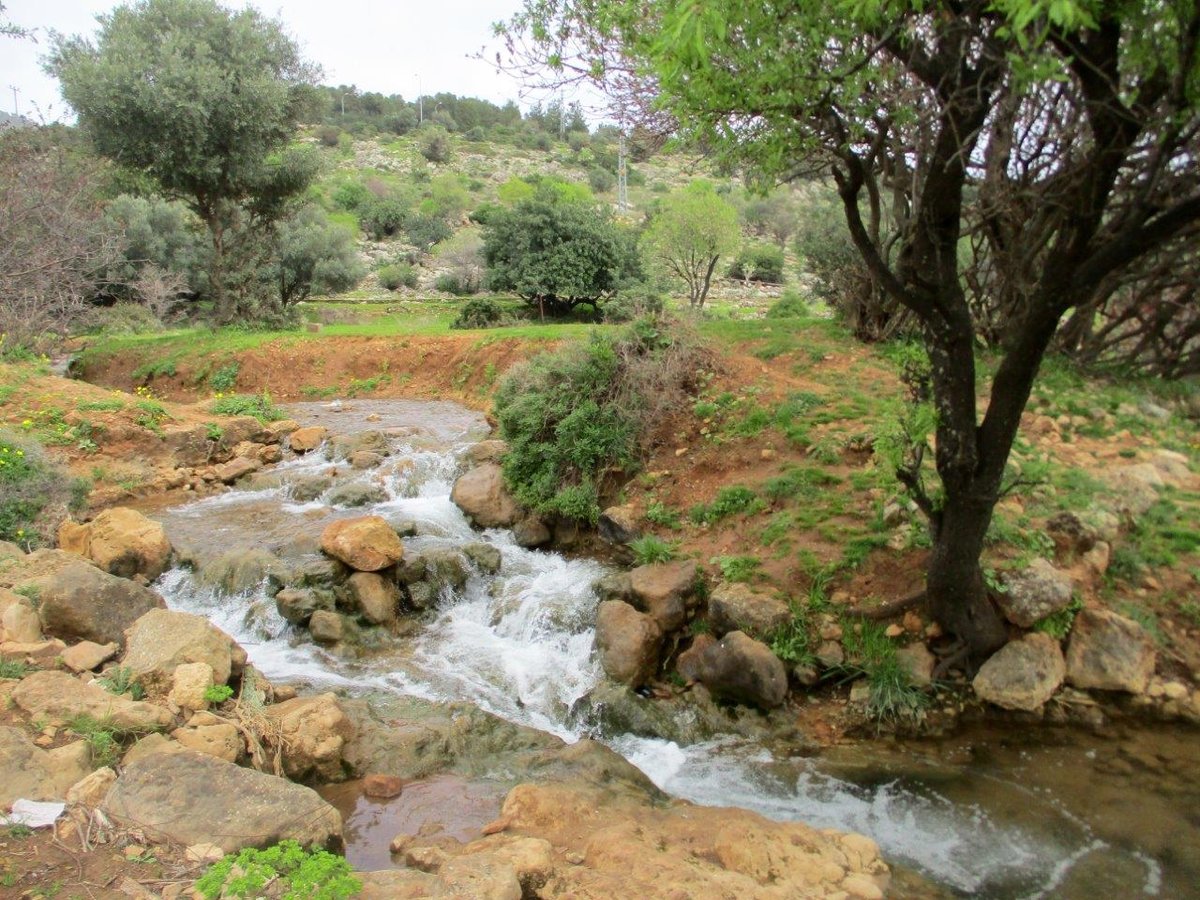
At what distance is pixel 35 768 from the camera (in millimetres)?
4078

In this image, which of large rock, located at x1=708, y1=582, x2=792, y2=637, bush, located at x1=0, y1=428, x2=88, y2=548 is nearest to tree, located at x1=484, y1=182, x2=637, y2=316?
bush, located at x1=0, y1=428, x2=88, y2=548

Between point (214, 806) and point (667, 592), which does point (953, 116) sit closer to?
point (667, 592)

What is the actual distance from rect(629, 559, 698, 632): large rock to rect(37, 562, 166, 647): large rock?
4201mm

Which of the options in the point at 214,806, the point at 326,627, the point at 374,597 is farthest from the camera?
the point at 374,597

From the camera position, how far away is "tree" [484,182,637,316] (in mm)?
24391

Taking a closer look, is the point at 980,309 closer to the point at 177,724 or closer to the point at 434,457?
the point at 434,457

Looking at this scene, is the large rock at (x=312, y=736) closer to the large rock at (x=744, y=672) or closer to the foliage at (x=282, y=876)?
the foliage at (x=282, y=876)

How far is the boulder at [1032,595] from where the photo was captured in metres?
6.01

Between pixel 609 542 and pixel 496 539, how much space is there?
68.4 inches

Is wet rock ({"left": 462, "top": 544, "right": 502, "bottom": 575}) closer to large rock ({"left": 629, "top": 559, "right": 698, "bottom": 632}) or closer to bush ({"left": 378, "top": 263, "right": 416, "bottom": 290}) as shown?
large rock ({"left": 629, "top": 559, "right": 698, "bottom": 632})

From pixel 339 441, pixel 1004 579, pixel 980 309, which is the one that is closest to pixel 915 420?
pixel 1004 579

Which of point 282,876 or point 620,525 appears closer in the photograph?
point 282,876

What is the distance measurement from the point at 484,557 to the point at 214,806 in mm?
5029

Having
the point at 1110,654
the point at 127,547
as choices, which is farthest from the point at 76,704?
the point at 1110,654
